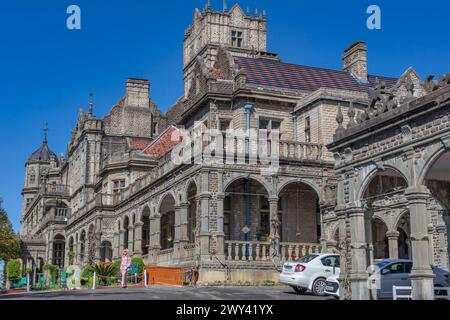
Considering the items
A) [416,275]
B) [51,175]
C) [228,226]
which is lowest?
[416,275]

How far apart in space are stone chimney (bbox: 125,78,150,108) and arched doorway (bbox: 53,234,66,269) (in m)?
15.9

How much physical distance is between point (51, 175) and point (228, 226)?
→ 50.6 meters

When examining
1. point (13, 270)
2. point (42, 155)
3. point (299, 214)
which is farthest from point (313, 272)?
point (42, 155)

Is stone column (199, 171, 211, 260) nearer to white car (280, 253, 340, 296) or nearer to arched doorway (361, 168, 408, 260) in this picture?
white car (280, 253, 340, 296)

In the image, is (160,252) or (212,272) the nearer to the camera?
(212,272)

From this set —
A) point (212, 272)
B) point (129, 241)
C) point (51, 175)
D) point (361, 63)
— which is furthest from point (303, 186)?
point (51, 175)

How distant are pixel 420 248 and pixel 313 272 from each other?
233 inches

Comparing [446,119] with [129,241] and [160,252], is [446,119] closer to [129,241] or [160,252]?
[160,252]

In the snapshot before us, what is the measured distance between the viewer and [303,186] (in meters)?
32.2

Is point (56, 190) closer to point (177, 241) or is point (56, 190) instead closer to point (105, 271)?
point (105, 271)

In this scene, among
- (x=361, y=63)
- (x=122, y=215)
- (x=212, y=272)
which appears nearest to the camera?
(x=212, y=272)

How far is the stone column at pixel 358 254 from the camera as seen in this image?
1783 centimetres

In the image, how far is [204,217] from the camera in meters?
27.8

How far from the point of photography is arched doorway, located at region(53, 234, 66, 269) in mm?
63438
